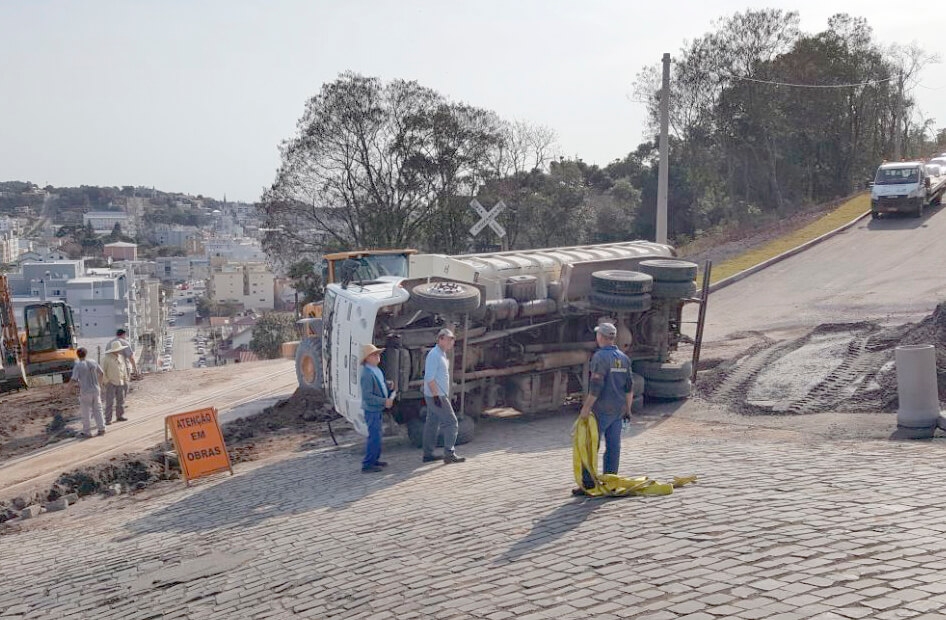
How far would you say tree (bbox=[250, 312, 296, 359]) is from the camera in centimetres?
3968

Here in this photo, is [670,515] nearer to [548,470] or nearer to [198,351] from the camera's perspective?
[548,470]

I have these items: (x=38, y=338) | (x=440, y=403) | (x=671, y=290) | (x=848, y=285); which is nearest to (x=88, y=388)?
(x=440, y=403)

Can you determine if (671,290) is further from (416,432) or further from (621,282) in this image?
(416,432)

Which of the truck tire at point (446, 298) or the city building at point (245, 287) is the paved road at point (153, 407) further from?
the city building at point (245, 287)

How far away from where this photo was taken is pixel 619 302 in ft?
40.9

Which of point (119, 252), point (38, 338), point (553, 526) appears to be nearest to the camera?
point (553, 526)

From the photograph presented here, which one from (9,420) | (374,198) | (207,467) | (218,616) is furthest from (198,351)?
(218,616)

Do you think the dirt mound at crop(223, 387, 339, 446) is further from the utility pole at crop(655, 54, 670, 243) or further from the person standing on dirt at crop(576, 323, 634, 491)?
the utility pole at crop(655, 54, 670, 243)

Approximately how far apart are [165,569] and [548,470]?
397 centimetres

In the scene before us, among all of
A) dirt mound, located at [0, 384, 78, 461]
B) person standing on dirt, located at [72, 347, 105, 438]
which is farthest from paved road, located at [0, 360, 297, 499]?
dirt mound, located at [0, 384, 78, 461]

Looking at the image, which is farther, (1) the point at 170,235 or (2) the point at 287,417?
(1) the point at 170,235

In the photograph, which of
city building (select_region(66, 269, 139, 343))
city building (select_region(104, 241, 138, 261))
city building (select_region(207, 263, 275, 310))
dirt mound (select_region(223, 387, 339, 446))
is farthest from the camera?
city building (select_region(104, 241, 138, 261))

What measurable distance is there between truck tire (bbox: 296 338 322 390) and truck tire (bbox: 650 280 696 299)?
5163 millimetres

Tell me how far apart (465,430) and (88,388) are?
7343mm
